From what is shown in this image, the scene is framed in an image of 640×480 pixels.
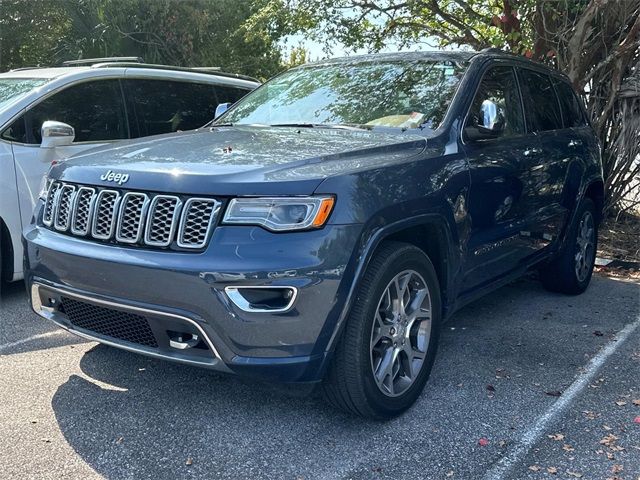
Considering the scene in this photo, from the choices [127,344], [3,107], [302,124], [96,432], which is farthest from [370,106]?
[3,107]

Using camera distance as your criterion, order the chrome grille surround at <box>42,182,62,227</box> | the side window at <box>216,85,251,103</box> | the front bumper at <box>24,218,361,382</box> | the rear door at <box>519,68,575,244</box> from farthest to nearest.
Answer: the side window at <box>216,85,251,103</box> < the rear door at <box>519,68,575,244</box> < the chrome grille surround at <box>42,182,62,227</box> < the front bumper at <box>24,218,361,382</box>

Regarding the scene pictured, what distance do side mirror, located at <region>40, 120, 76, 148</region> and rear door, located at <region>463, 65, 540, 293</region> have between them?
3.09 m

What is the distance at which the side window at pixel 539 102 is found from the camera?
16.1 ft

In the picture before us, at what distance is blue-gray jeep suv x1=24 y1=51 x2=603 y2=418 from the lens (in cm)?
281

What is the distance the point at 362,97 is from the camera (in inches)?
167

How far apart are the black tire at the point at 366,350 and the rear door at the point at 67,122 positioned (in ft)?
10.6

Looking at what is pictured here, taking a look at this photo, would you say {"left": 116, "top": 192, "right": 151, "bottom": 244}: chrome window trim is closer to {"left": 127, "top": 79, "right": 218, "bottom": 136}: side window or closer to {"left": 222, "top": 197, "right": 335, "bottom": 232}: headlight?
{"left": 222, "top": 197, "right": 335, "bottom": 232}: headlight

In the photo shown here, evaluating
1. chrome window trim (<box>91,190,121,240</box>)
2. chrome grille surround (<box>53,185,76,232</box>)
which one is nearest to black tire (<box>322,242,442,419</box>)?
chrome window trim (<box>91,190,121,240</box>)

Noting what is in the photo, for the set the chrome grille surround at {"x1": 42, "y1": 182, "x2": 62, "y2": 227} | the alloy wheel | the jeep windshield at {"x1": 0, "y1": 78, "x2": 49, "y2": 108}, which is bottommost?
the alloy wheel

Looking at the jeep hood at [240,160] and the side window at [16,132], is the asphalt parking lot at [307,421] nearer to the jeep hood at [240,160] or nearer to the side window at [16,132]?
the jeep hood at [240,160]

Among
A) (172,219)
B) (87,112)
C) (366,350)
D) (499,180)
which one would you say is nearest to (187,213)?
(172,219)

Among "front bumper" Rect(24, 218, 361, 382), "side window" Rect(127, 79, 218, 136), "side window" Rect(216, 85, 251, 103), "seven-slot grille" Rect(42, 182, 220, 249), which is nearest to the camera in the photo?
"front bumper" Rect(24, 218, 361, 382)

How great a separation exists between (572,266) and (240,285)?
12.4 feet

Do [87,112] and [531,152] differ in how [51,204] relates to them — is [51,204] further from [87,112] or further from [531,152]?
[531,152]
